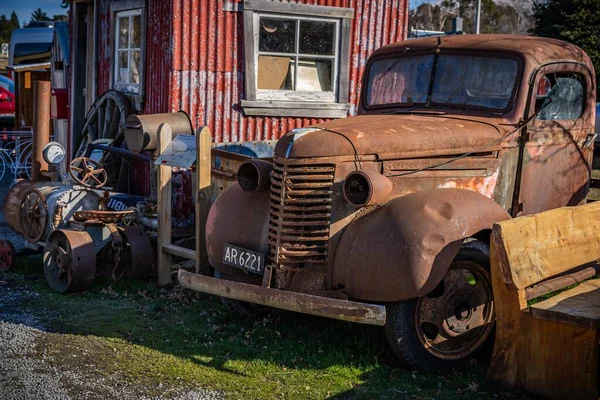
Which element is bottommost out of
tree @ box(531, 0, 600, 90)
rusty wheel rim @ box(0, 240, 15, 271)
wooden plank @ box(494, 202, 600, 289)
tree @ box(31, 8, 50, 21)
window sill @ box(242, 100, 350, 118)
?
rusty wheel rim @ box(0, 240, 15, 271)

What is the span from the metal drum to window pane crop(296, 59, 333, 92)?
3232 mm

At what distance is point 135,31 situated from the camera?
10.4 meters

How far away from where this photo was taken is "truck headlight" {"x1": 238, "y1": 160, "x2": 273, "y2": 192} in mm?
5953

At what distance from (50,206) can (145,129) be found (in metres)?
1.28

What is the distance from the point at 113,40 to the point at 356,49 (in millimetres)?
3230

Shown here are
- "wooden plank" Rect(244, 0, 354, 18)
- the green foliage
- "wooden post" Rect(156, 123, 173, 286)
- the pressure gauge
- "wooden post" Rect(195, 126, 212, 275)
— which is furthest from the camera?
the green foliage

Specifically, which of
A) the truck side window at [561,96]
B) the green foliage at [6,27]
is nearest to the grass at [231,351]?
the truck side window at [561,96]

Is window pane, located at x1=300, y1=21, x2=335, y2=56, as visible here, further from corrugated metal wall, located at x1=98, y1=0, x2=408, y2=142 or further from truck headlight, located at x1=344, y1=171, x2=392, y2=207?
truck headlight, located at x1=344, y1=171, x2=392, y2=207

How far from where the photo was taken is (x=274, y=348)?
19.6 ft

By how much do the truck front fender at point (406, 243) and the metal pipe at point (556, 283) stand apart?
1.75 ft

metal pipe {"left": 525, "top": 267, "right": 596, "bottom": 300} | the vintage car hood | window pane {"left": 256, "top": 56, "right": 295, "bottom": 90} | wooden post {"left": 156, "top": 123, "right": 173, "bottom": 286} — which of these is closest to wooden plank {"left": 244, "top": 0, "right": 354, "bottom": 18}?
window pane {"left": 256, "top": 56, "right": 295, "bottom": 90}

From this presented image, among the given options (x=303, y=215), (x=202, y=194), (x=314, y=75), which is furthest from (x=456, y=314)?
(x=314, y=75)

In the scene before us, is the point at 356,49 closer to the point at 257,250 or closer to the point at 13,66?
the point at 257,250

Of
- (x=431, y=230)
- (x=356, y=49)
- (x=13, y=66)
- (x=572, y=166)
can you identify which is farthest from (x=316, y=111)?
(x=13, y=66)
